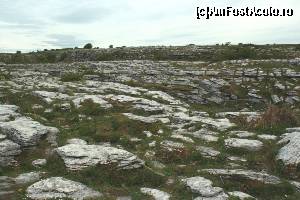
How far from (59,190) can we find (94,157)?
2.83 m

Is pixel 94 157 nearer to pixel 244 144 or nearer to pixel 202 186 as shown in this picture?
pixel 202 186

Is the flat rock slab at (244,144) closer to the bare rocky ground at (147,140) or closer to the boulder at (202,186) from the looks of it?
the bare rocky ground at (147,140)

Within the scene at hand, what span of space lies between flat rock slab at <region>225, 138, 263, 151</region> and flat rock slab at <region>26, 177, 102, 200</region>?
332 inches

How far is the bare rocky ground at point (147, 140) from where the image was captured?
57.2ft

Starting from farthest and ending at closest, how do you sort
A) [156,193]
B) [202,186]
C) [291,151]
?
1. [291,151]
2. [202,186]
3. [156,193]

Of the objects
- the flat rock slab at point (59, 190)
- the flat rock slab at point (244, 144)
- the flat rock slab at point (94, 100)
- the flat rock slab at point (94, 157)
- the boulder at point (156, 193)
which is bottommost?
the boulder at point (156, 193)

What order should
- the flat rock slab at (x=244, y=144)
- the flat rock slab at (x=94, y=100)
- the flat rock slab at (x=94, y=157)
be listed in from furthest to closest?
1. the flat rock slab at (x=94, y=100)
2. the flat rock slab at (x=244, y=144)
3. the flat rock slab at (x=94, y=157)

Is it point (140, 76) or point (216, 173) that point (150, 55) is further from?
point (216, 173)

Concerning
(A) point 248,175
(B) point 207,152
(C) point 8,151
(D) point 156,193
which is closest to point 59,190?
(D) point 156,193

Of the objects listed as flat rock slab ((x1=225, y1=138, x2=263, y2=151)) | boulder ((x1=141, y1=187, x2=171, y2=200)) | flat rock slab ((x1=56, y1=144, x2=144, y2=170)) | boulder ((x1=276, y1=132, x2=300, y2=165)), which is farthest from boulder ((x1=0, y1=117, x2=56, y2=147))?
boulder ((x1=276, y1=132, x2=300, y2=165))

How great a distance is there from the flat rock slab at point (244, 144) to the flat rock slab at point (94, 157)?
18.3ft

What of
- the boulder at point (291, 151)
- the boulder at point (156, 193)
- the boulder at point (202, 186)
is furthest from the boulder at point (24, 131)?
the boulder at point (291, 151)

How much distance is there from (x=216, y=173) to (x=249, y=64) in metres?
29.4

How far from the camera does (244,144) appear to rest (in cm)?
2188
